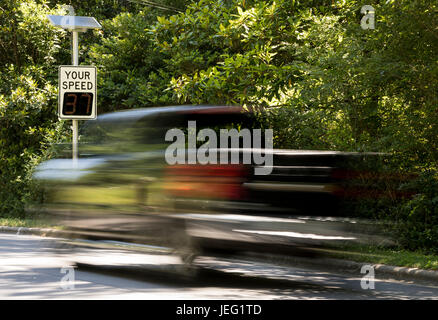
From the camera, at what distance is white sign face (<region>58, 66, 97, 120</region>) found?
14.1 metres

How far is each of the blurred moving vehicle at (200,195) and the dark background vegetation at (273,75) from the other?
3041 mm

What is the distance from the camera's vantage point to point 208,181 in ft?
25.0

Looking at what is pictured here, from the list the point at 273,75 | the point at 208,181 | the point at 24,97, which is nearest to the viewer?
the point at 208,181

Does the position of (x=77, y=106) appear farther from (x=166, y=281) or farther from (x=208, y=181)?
(x=208, y=181)

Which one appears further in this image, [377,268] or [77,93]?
[77,93]

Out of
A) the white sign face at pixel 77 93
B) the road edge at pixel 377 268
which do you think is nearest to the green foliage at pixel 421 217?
the road edge at pixel 377 268

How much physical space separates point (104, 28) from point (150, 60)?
3.03 m

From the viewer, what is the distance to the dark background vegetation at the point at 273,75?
36.3ft

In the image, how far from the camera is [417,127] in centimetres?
1106

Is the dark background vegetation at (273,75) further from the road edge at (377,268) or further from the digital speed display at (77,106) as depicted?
the digital speed display at (77,106)

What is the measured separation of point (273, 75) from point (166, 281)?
7.85 meters

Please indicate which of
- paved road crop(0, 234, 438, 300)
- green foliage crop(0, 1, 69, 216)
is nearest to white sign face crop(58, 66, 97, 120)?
paved road crop(0, 234, 438, 300)

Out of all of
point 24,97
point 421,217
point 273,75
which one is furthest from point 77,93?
point 421,217

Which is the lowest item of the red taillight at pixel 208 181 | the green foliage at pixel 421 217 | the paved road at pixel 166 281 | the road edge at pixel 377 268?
the road edge at pixel 377 268
